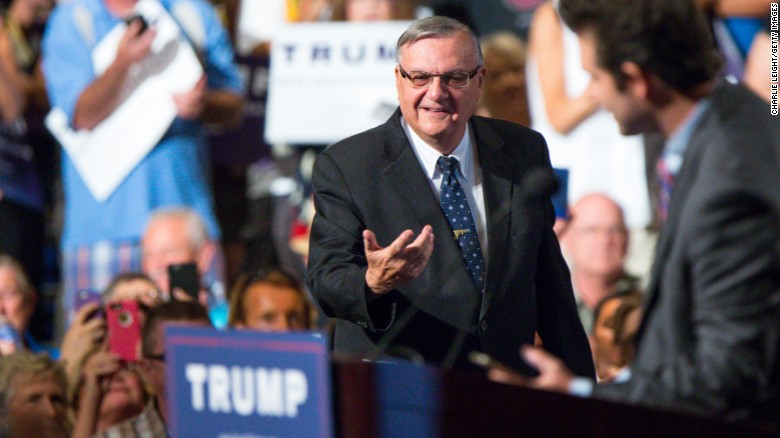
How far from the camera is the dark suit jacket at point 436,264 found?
3930 mm

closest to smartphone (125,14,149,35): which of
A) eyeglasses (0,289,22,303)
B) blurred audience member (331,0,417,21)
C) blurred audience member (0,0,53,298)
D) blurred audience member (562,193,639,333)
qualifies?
blurred audience member (0,0,53,298)

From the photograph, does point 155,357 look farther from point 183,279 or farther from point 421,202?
point 421,202

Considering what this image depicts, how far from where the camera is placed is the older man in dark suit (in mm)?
3939

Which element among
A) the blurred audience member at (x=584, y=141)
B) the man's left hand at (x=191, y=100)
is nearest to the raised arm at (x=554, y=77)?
the blurred audience member at (x=584, y=141)

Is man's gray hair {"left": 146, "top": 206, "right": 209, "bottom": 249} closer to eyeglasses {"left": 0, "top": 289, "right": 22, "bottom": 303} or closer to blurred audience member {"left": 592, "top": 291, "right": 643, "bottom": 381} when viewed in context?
eyeglasses {"left": 0, "top": 289, "right": 22, "bottom": 303}

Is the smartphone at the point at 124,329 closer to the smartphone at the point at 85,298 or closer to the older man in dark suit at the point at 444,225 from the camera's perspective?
the smartphone at the point at 85,298

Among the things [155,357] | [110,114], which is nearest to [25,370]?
[155,357]

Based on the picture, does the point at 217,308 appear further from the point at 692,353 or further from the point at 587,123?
the point at 692,353

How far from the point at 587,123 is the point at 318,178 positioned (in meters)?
2.56

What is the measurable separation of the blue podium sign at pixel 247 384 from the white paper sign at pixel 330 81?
11.4 ft

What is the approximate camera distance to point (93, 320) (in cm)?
582

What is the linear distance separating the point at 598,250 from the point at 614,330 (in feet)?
2.81

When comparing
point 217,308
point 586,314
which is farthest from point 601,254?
point 217,308

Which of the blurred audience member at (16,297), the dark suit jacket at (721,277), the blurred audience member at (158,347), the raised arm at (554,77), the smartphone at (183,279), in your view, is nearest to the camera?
the dark suit jacket at (721,277)
